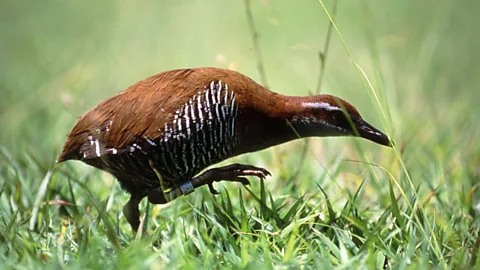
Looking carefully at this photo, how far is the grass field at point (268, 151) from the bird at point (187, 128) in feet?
0.43

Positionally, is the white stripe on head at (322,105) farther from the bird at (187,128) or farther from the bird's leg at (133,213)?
the bird's leg at (133,213)

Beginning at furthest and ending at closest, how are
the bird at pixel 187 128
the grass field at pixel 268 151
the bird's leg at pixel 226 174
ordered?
the bird's leg at pixel 226 174 < the bird at pixel 187 128 < the grass field at pixel 268 151

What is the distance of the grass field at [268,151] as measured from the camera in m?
2.87

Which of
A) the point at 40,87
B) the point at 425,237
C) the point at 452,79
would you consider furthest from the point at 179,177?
the point at 452,79

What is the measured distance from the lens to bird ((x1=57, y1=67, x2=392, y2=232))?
299 cm

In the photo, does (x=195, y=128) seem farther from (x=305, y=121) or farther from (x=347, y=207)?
(x=347, y=207)

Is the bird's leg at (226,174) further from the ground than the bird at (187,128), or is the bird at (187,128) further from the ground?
the bird at (187,128)

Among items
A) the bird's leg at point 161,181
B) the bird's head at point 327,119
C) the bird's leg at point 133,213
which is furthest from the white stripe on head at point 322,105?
the bird's leg at point 133,213

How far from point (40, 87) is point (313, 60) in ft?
8.45

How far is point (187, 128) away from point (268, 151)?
5.79 ft

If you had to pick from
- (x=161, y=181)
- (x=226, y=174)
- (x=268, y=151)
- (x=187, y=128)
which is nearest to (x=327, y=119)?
(x=226, y=174)

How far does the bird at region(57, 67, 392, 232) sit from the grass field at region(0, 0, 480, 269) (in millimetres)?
131

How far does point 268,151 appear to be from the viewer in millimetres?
4711

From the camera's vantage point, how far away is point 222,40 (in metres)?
7.22
